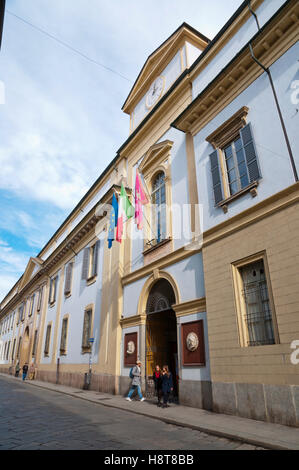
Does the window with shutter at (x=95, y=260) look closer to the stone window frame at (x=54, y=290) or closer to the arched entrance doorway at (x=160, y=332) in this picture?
the arched entrance doorway at (x=160, y=332)

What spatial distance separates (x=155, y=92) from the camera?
16125mm

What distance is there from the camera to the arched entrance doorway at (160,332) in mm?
12086

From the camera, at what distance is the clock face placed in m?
15.7

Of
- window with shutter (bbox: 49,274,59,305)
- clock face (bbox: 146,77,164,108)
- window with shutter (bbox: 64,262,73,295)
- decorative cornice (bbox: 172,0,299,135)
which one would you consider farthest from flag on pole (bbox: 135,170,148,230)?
window with shutter (bbox: 49,274,59,305)

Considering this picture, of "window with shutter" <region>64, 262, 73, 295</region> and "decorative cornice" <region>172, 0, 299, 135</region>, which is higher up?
"decorative cornice" <region>172, 0, 299, 135</region>

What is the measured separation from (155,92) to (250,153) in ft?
30.1

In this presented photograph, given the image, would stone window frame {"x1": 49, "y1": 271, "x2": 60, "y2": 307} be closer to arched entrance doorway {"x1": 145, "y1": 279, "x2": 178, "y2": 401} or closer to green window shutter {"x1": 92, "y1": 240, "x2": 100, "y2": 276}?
green window shutter {"x1": 92, "y1": 240, "x2": 100, "y2": 276}

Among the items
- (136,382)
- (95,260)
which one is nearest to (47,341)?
(95,260)

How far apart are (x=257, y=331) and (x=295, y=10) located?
27.3ft

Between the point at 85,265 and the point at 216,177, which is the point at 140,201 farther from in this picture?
the point at 85,265

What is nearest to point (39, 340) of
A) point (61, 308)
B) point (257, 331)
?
point (61, 308)

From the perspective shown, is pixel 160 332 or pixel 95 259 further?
pixel 95 259

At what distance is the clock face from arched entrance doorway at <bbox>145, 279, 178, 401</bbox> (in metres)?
9.37

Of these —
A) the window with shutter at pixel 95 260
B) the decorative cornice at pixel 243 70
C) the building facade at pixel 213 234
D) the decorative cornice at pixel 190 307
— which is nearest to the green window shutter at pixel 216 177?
the building facade at pixel 213 234
